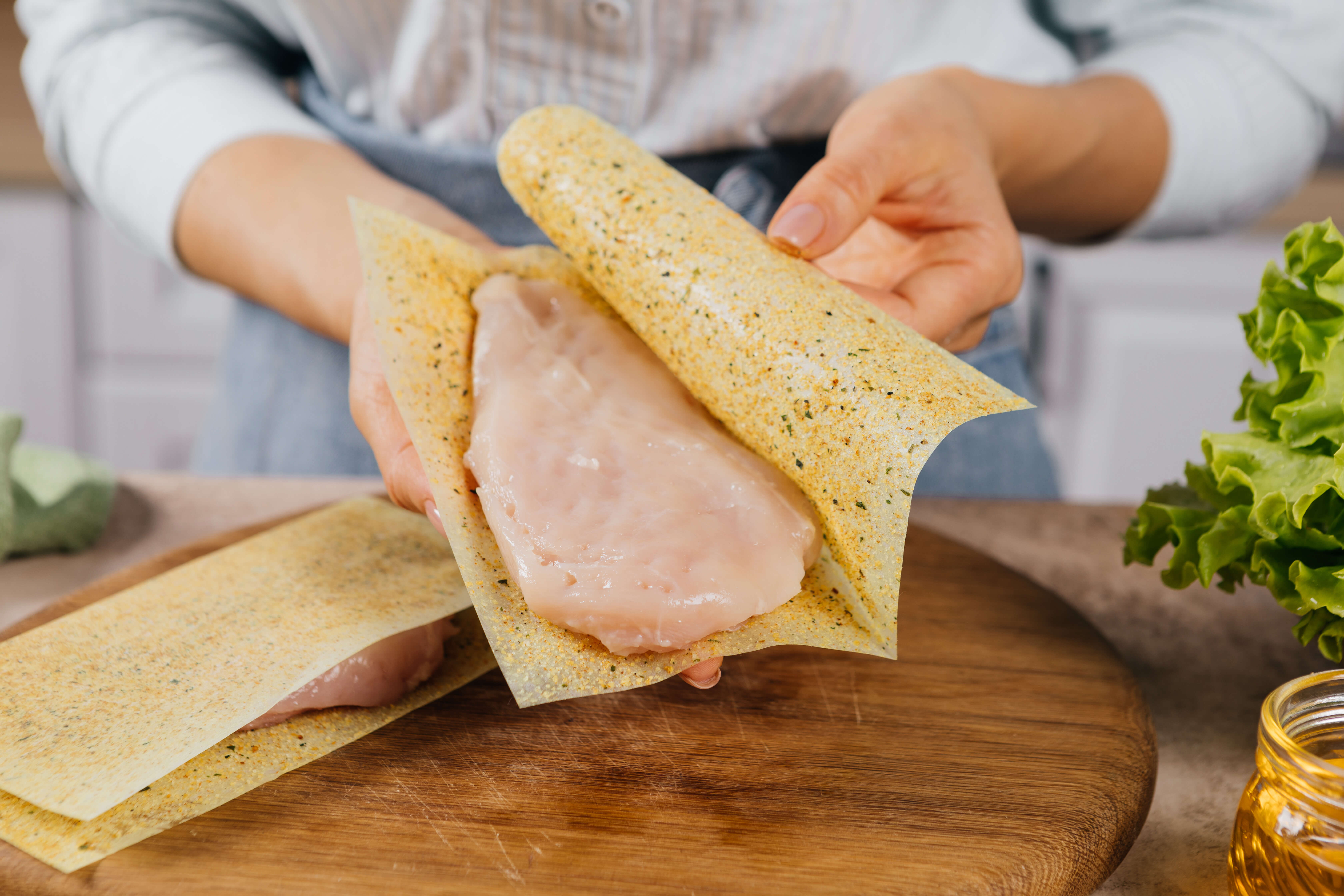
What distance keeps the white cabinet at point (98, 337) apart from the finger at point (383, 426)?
2.03 m

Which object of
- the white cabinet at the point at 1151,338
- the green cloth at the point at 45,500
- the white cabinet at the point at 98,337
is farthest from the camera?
the white cabinet at the point at 98,337

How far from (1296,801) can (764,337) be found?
1.58 ft

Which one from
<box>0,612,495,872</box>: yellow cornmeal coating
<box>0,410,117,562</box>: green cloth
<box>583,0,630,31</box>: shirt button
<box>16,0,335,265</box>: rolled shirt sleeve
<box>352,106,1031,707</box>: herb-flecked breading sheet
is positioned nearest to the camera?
<box>0,612,495,872</box>: yellow cornmeal coating

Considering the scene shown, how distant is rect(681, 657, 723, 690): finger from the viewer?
77 cm

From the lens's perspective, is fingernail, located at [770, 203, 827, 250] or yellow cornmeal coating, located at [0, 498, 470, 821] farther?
fingernail, located at [770, 203, 827, 250]

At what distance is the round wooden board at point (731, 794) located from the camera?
0.64 meters

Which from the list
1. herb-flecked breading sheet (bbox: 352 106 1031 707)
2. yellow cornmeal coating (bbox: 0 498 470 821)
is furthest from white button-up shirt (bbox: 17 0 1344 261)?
yellow cornmeal coating (bbox: 0 498 470 821)

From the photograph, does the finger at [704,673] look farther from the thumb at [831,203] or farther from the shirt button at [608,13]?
the shirt button at [608,13]

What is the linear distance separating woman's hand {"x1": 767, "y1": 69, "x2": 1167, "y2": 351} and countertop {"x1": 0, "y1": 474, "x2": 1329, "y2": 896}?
0.96 feet

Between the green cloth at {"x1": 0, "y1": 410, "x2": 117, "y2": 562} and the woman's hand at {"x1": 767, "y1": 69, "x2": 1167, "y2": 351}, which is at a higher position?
the woman's hand at {"x1": 767, "y1": 69, "x2": 1167, "y2": 351}

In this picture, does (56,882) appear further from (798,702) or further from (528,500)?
(798,702)

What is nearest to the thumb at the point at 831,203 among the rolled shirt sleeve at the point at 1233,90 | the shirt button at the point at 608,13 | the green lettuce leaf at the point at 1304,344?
the green lettuce leaf at the point at 1304,344

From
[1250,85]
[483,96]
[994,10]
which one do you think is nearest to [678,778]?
[483,96]

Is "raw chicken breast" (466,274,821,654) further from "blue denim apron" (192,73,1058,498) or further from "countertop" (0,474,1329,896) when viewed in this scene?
"blue denim apron" (192,73,1058,498)
